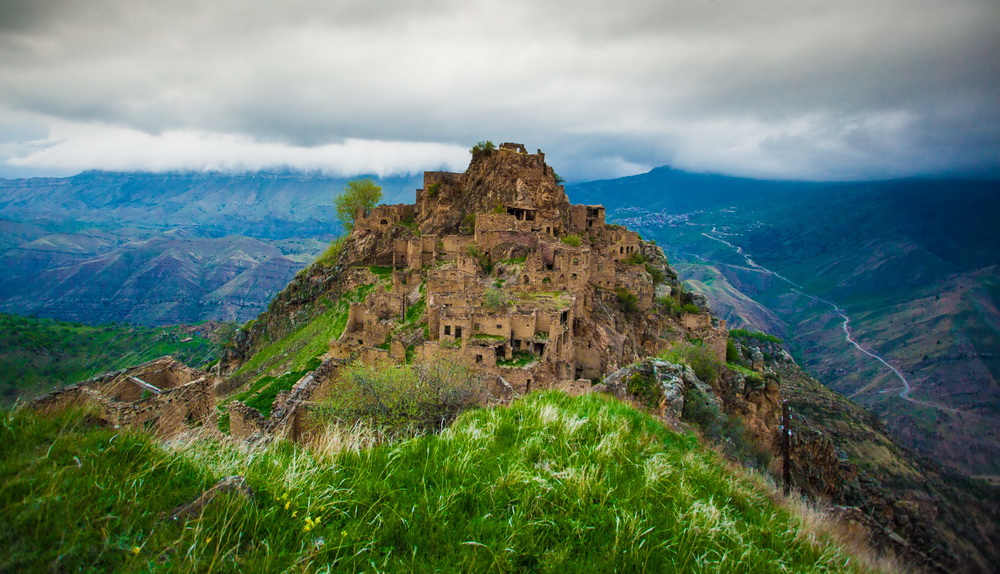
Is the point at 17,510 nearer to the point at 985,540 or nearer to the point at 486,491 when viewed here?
the point at 486,491

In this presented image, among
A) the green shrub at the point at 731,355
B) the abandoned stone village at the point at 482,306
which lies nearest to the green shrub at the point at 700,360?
the abandoned stone village at the point at 482,306

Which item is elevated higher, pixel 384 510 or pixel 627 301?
pixel 384 510

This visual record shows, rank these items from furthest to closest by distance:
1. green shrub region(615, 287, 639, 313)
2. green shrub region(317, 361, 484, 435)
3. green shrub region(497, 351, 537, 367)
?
green shrub region(615, 287, 639, 313) < green shrub region(497, 351, 537, 367) < green shrub region(317, 361, 484, 435)

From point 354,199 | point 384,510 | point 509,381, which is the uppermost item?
point 354,199

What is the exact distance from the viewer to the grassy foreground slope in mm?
3285

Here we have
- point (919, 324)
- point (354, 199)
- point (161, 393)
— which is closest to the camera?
point (161, 393)

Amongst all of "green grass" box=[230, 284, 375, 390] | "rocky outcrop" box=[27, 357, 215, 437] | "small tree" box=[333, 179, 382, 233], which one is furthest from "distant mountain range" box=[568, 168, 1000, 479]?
"small tree" box=[333, 179, 382, 233]

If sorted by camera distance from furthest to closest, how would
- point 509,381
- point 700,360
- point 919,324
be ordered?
point 919,324 → point 700,360 → point 509,381

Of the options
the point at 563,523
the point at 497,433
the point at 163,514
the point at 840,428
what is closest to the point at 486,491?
the point at 563,523

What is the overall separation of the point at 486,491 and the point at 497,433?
1.89 m

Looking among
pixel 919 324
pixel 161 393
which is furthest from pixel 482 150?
pixel 919 324

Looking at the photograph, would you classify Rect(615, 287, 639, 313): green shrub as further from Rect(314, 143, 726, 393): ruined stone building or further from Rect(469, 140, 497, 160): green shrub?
Rect(469, 140, 497, 160): green shrub

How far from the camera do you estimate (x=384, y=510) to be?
4.50m

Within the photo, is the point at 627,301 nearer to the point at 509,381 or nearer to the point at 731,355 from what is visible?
the point at 731,355
